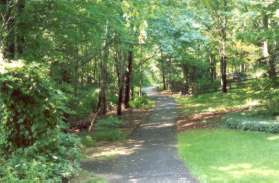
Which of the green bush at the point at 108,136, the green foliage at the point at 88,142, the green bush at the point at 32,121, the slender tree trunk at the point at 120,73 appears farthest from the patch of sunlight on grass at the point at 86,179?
the slender tree trunk at the point at 120,73

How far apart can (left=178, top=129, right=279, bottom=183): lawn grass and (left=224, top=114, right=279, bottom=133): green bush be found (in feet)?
1.39

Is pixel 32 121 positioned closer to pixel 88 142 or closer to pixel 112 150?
pixel 112 150

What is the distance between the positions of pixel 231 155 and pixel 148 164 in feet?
8.08

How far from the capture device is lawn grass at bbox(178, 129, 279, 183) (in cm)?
980

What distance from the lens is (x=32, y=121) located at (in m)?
9.32

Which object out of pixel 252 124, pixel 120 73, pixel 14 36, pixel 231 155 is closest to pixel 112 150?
pixel 231 155

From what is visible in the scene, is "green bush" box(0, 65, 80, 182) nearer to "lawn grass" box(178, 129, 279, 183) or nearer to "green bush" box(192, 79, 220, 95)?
"lawn grass" box(178, 129, 279, 183)

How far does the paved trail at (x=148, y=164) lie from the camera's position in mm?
10117

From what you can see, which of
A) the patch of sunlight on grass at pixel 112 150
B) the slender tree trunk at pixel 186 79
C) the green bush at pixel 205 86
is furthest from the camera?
the slender tree trunk at pixel 186 79

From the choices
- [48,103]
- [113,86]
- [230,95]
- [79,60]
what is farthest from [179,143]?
[230,95]

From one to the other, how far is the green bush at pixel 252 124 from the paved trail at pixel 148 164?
2.53 meters

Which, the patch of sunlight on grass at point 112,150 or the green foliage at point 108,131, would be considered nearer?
the patch of sunlight on grass at point 112,150

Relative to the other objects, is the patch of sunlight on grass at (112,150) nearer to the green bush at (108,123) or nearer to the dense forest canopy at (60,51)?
the dense forest canopy at (60,51)

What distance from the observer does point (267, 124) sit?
1644 cm
